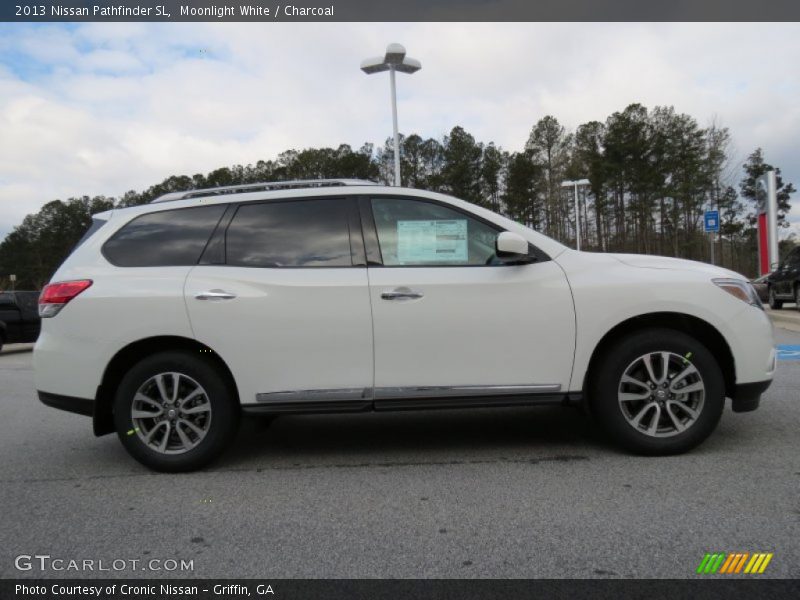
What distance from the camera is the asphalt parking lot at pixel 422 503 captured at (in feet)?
9.11

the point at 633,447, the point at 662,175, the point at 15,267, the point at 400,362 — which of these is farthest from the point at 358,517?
the point at 15,267

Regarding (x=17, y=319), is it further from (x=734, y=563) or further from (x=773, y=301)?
(x=773, y=301)

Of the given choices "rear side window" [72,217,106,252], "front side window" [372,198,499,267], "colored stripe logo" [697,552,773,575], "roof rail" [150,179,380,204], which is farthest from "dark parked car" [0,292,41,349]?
"colored stripe logo" [697,552,773,575]

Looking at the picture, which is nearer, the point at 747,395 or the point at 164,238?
the point at 747,395

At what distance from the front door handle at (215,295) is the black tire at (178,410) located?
40cm

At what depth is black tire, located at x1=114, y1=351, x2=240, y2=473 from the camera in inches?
160

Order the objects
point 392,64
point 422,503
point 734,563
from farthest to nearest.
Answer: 1. point 392,64
2. point 422,503
3. point 734,563

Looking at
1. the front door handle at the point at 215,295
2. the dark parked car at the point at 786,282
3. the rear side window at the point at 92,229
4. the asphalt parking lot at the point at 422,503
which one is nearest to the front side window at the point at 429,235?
the front door handle at the point at 215,295

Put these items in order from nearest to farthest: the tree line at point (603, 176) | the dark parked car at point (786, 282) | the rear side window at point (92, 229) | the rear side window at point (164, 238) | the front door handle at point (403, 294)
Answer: the front door handle at point (403, 294) → the rear side window at point (164, 238) → the rear side window at point (92, 229) → the dark parked car at point (786, 282) → the tree line at point (603, 176)

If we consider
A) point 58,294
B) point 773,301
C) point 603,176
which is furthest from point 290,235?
point 603,176

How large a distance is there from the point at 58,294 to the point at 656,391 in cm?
401

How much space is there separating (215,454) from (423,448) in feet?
4.77

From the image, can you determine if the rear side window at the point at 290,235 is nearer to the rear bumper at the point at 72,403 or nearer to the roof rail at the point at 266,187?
the roof rail at the point at 266,187

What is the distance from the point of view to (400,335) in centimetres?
398
